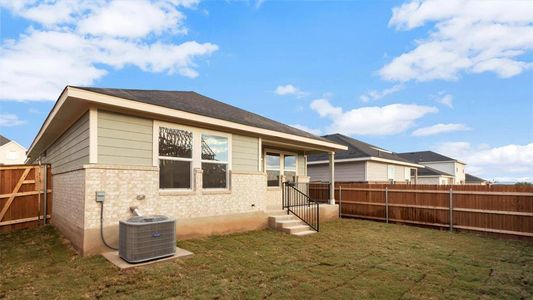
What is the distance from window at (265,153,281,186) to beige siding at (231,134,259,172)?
2137mm

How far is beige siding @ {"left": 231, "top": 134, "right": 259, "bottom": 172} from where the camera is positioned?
8.84 metres

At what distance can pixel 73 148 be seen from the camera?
723 centimetres

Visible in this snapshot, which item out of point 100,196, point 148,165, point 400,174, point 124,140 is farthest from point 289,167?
point 400,174

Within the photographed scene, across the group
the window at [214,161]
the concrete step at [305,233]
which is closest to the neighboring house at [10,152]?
the window at [214,161]

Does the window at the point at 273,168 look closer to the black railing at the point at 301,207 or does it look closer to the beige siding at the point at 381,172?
the black railing at the point at 301,207

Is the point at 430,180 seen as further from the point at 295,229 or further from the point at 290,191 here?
the point at 295,229

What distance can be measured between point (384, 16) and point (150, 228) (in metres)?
11.1

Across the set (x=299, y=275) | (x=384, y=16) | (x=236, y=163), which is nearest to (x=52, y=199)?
(x=236, y=163)

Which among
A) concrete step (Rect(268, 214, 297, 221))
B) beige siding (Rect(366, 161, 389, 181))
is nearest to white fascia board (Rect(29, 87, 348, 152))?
concrete step (Rect(268, 214, 297, 221))

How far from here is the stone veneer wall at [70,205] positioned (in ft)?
19.6

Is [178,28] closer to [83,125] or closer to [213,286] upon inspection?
[83,125]

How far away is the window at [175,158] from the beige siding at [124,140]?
34cm

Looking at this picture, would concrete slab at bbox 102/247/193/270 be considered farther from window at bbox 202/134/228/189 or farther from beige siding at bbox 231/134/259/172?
beige siding at bbox 231/134/259/172

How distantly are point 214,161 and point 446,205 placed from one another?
812 cm
